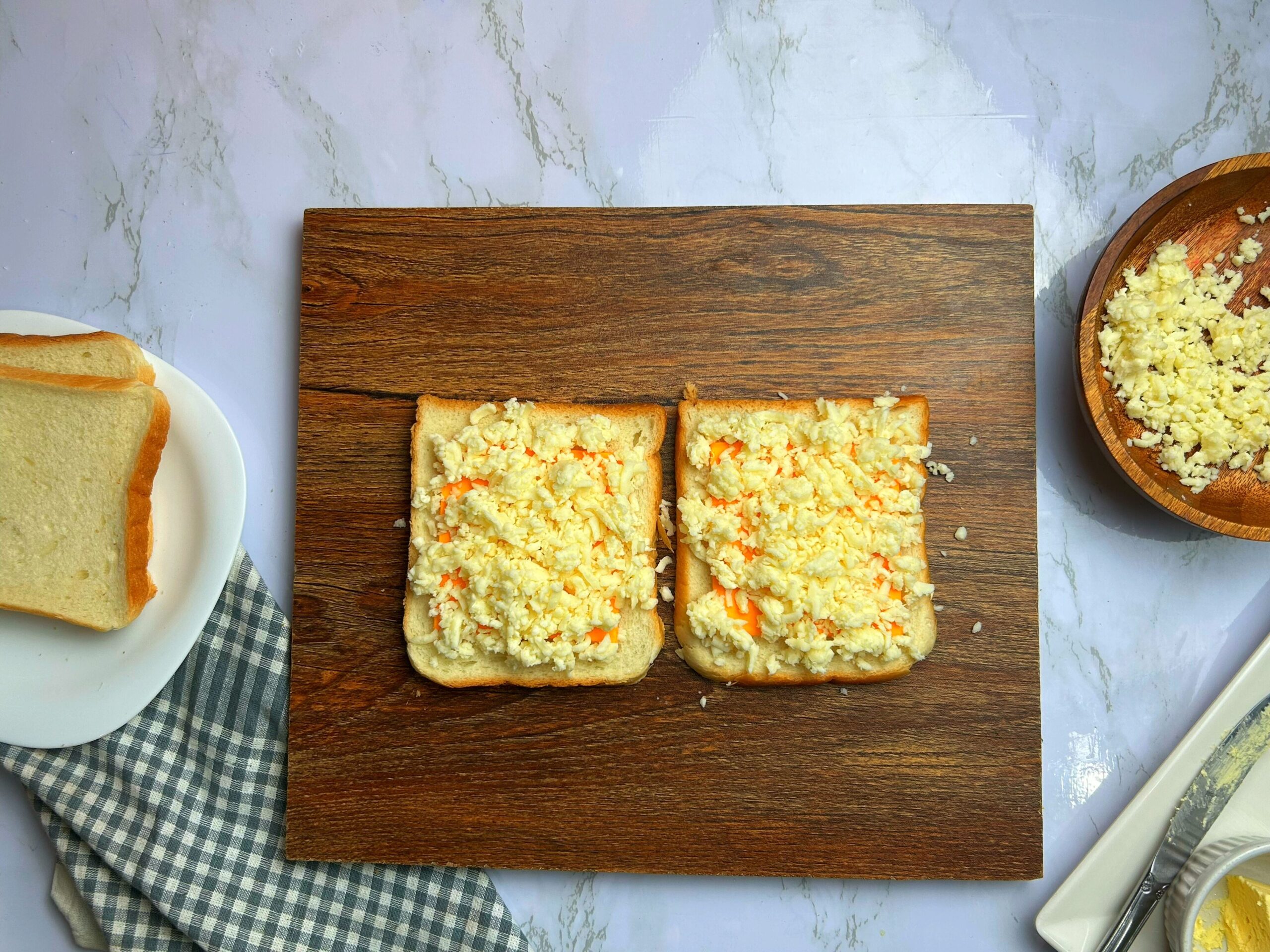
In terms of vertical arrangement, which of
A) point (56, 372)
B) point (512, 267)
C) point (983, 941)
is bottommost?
point (983, 941)

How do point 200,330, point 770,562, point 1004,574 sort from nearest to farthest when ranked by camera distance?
point 770,562 → point 1004,574 → point 200,330

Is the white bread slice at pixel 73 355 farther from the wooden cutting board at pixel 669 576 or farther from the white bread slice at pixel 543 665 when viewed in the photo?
the white bread slice at pixel 543 665

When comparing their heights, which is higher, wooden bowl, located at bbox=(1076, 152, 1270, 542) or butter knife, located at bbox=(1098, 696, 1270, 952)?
wooden bowl, located at bbox=(1076, 152, 1270, 542)

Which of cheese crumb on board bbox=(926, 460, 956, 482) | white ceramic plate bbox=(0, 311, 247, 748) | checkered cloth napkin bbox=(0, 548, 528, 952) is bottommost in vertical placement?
checkered cloth napkin bbox=(0, 548, 528, 952)

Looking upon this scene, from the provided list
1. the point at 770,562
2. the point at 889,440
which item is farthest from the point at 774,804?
the point at 889,440

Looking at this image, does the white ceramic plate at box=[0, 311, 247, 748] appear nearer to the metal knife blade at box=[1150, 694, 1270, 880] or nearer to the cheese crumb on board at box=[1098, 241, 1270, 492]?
the cheese crumb on board at box=[1098, 241, 1270, 492]

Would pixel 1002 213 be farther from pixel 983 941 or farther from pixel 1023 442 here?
pixel 983 941

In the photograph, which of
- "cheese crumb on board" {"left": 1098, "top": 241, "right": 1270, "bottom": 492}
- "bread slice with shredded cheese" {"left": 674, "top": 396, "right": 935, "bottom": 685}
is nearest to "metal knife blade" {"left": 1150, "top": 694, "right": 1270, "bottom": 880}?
"cheese crumb on board" {"left": 1098, "top": 241, "right": 1270, "bottom": 492}

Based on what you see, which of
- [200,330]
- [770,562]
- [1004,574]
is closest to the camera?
[770,562]
